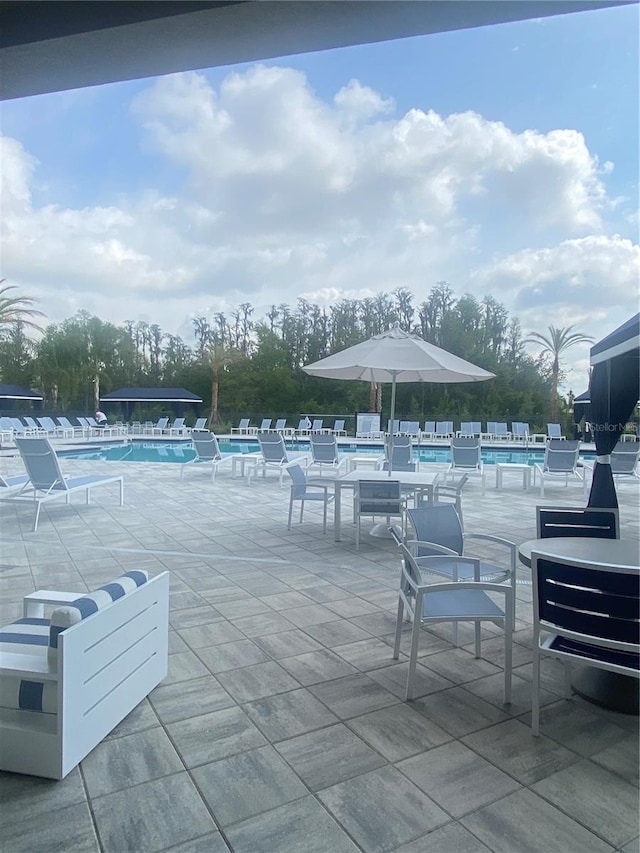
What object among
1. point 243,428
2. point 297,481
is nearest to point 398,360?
point 297,481

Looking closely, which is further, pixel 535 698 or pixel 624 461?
pixel 624 461

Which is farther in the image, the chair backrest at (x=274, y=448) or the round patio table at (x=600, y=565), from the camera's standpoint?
the chair backrest at (x=274, y=448)

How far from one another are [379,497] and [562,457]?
15.6 feet

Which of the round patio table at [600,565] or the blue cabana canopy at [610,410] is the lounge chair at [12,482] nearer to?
the round patio table at [600,565]

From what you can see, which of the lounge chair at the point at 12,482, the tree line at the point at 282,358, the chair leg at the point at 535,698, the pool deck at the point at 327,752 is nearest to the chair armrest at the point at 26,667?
the pool deck at the point at 327,752

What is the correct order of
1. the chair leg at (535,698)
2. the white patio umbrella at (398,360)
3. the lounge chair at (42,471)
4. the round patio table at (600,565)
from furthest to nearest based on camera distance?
the lounge chair at (42,471) < the white patio umbrella at (398,360) < the round patio table at (600,565) < the chair leg at (535,698)

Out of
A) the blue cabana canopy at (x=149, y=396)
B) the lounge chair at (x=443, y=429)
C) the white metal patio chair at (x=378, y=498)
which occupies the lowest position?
the white metal patio chair at (x=378, y=498)

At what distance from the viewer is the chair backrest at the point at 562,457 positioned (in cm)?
832

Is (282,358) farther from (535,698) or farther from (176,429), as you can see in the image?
(535,698)

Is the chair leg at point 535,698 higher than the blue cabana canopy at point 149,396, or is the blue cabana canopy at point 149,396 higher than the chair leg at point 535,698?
the blue cabana canopy at point 149,396

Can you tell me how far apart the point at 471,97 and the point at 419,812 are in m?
13.3

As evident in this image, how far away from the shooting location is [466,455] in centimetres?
888

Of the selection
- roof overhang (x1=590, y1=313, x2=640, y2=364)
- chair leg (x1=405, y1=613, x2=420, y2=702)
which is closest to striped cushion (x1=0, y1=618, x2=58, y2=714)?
chair leg (x1=405, y1=613, x2=420, y2=702)

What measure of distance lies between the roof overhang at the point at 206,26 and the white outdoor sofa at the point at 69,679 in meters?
2.37
